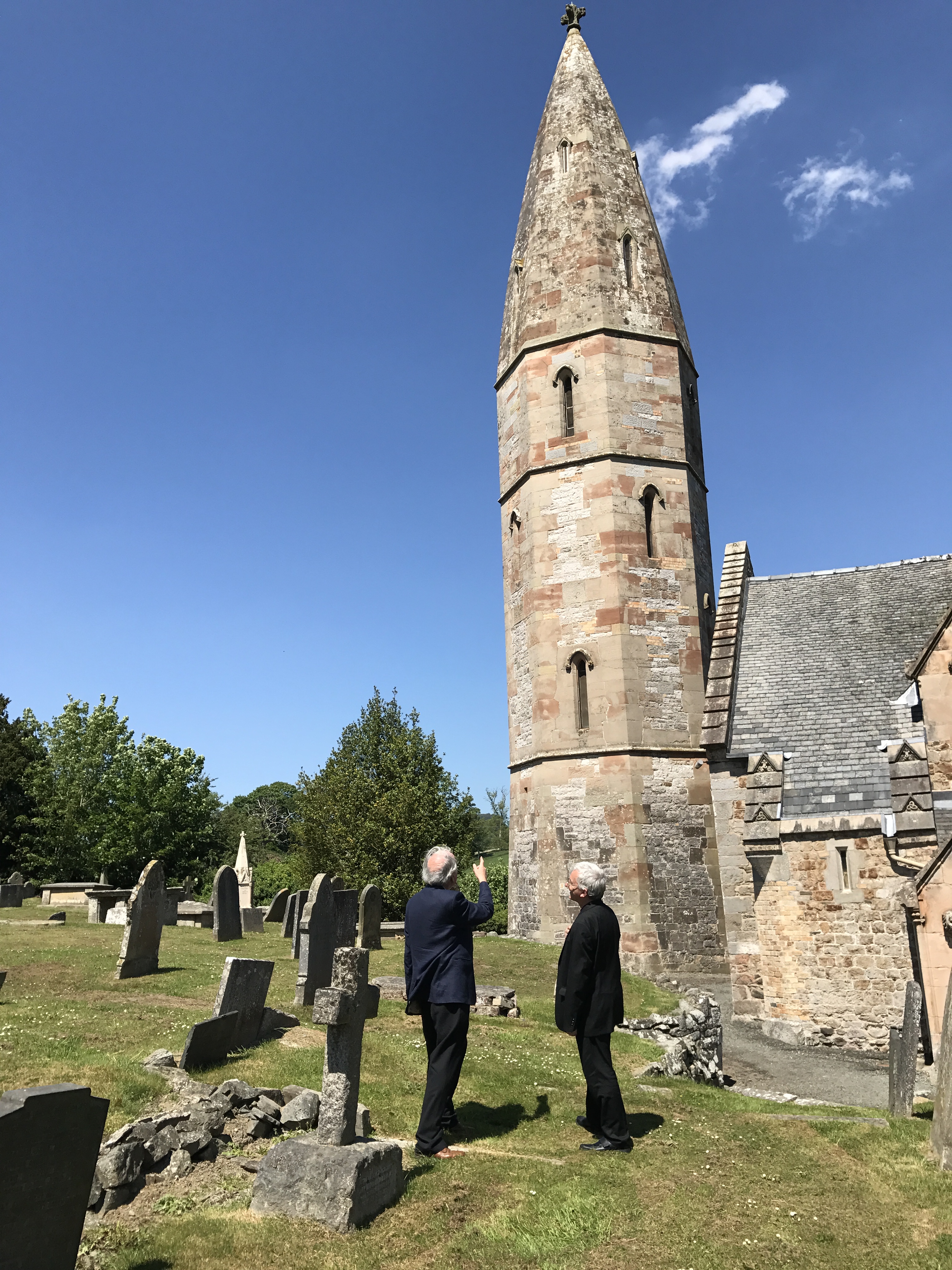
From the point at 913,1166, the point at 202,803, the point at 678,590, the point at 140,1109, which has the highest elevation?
the point at 678,590

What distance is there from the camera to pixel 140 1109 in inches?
245

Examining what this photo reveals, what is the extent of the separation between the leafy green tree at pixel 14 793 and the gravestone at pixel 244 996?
3594 centimetres

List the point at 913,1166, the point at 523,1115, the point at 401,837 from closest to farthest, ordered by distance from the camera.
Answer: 1. the point at 913,1166
2. the point at 523,1115
3. the point at 401,837

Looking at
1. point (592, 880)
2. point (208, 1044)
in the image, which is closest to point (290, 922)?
point (208, 1044)

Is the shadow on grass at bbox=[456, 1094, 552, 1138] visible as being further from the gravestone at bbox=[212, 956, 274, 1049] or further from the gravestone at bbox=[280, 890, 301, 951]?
the gravestone at bbox=[280, 890, 301, 951]

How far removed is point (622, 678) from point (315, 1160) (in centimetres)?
1543

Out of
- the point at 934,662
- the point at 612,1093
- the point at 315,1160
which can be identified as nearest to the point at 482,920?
the point at 612,1093

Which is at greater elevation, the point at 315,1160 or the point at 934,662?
the point at 934,662

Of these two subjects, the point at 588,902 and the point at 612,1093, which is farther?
the point at 588,902

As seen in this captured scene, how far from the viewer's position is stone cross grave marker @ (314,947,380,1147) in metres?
4.90

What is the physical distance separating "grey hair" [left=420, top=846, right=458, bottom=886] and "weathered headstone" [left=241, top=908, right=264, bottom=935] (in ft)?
54.7

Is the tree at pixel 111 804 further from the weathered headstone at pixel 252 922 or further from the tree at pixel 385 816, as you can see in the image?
the weathered headstone at pixel 252 922

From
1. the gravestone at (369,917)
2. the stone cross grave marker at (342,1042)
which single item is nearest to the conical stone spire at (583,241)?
the gravestone at (369,917)

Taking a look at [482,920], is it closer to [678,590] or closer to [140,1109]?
[140,1109]
